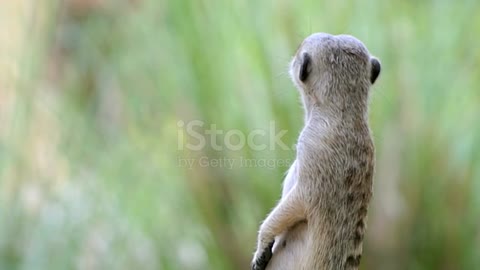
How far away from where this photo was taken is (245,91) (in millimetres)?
1350

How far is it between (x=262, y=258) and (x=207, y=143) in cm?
80

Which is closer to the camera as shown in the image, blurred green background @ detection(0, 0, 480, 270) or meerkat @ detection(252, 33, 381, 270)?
meerkat @ detection(252, 33, 381, 270)

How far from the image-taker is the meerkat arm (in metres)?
0.57

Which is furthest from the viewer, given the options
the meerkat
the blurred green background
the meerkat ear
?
the blurred green background

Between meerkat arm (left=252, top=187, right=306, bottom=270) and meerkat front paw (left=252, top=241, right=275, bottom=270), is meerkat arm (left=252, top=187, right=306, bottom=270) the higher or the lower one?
the higher one

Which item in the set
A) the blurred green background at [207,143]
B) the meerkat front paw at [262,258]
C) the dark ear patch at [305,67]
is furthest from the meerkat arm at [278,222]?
the blurred green background at [207,143]

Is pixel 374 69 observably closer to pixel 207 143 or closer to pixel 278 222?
pixel 278 222

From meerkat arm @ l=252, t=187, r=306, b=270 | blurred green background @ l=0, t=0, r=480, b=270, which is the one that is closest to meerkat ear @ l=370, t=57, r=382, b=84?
meerkat arm @ l=252, t=187, r=306, b=270

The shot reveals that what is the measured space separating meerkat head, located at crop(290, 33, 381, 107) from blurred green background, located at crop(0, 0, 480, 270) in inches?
19.2

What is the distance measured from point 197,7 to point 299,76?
748 millimetres

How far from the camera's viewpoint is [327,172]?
574 mm

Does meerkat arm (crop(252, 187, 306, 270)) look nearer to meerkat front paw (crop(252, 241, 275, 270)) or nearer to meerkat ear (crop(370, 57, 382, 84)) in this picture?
meerkat front paw (crop(252, 241, 275, 270))

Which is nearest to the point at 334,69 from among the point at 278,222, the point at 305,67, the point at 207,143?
the point at 305,67

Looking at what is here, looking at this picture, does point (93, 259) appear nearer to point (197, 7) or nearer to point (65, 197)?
point (65, 197)
